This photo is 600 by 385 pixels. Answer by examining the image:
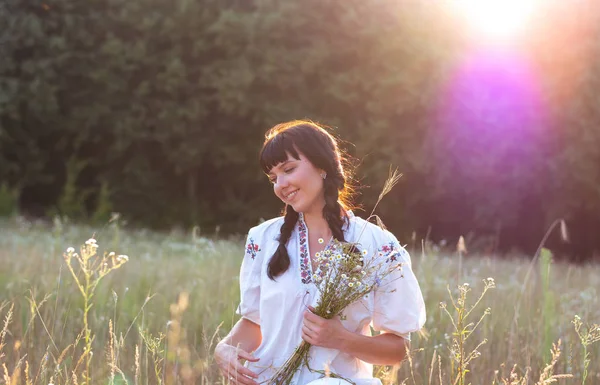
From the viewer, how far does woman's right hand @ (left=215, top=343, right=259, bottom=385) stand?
269cm

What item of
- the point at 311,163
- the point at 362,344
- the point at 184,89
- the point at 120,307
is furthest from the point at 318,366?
the point at 184,89

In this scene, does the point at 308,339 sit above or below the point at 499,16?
below

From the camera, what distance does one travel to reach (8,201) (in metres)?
12.8

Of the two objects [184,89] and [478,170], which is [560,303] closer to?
[478,170]

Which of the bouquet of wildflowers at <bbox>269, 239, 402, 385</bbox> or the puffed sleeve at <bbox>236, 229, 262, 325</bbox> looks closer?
the bouquet of wildflowers at <bbox>269, 239, 402, 385</bbox>

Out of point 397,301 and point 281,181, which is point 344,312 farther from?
point 281,181

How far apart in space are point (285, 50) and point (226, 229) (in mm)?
3236

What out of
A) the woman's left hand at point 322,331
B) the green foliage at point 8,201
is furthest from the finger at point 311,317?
the green foliage at point 8,201

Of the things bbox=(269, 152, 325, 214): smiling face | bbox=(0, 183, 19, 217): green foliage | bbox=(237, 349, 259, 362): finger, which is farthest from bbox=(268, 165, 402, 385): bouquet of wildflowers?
bbox=(0, 183, 19, 217): green foliage

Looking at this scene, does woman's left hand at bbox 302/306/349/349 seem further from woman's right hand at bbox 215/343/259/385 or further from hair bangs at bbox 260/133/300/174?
hair bangs at bbox 260/133/300/174

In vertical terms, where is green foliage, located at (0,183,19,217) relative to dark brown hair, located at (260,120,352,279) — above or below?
below

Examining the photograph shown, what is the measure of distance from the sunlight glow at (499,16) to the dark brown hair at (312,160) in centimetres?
876

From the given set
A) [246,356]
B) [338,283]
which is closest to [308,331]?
[338,283]

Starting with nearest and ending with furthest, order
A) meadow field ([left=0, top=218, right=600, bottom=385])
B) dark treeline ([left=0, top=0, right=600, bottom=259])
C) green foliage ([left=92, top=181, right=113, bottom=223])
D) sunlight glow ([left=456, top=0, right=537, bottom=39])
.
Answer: meadow field ([left=0, top=218, right=600, bottom=385])
sunlight glow ([left=456, top=0, right=537, bottom=39])
dark treeline ([left=0, top=0, right=600, bottom=259])
green foliage ([left=92, top=181, right=113, bottom=223])
